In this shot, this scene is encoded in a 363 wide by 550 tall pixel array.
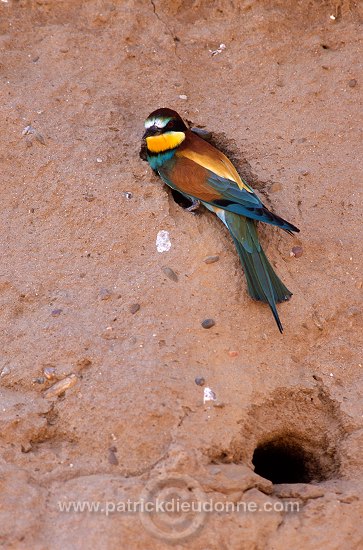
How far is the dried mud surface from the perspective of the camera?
7.00 ft

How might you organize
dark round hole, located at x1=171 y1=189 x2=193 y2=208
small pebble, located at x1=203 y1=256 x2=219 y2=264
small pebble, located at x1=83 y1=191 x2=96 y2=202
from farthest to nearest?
dark round hole, located at x1=171 y1=189 x2=193 y2=208 < small pebble, located at x1=83 y1=191 x2=96 y2=202 < small pebble, located at x1=203 y1=256 x2=219 y2=264

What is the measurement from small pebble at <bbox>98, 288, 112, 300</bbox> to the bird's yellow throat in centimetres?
56

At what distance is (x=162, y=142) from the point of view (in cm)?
275

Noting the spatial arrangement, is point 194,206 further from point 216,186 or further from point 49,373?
point 49,373

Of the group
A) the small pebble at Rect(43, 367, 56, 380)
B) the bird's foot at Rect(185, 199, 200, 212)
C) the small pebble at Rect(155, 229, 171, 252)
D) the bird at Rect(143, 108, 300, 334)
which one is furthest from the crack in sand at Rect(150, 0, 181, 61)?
the small pebble at Rect(43, 367, 56, 380)

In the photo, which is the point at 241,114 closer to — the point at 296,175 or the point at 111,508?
the point at 296,175

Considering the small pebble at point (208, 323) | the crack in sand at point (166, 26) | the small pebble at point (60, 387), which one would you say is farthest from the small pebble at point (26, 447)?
the crack in sand at point (166, 26)

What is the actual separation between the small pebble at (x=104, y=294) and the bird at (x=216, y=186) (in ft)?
1.36

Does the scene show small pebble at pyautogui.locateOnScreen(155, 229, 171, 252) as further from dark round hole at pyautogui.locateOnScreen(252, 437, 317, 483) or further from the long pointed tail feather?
dark round hole at pyautogui.locateOnScreen(252, 437, 317, 483)

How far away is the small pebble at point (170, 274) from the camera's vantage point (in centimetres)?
251

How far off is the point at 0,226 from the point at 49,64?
2.43 feet

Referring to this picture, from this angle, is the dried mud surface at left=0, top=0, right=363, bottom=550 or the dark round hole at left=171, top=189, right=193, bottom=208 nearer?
the dried mud surface at left=0, top=0, right=363, bottom=550

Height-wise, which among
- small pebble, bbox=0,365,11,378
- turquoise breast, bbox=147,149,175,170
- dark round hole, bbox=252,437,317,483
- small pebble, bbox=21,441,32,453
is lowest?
dark round hole, bbox=252,437,317,483

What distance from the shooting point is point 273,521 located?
2086 mm
